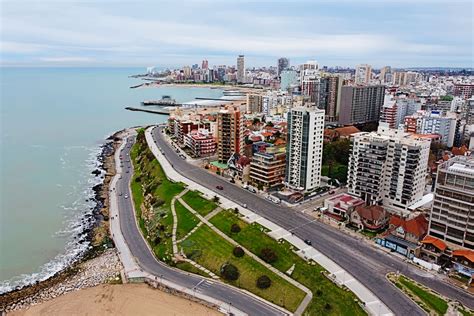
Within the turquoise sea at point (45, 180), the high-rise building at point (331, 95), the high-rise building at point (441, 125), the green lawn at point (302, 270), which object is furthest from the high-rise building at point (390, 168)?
the high-rise building at point (331, 95)

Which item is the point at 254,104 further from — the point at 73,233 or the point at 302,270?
the point at 302,270

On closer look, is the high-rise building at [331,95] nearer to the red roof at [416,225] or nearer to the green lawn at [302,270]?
the red roof at [416,225]

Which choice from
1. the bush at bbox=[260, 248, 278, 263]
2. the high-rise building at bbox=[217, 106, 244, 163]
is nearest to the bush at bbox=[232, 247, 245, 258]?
the bush at bbox=[260, 248, 278, 263]

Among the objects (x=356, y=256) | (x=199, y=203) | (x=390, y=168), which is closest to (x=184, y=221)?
(x=199, y=203)

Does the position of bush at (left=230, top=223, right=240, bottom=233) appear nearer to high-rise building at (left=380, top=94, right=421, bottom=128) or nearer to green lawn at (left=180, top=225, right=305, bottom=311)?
green lawn at (left=180, top=225, right=305, bottom=311)

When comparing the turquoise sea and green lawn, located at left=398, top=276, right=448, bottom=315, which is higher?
green lawn, located at left=398, top=276, right=448, bottom=315
